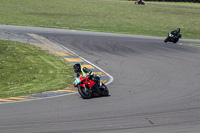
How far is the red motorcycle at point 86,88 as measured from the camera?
45.0 ft

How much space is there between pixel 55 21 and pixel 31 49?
71.9 feet

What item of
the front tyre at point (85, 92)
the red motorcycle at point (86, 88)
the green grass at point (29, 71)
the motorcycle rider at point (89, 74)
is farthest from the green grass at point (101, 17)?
the front tyre at point (85, 92)

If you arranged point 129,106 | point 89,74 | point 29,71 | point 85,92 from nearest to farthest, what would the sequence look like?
1. point 129,106
2. point 85,92
3. point 89,74
4. point 29,71

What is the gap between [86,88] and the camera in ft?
46.0

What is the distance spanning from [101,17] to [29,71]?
34.0 metres

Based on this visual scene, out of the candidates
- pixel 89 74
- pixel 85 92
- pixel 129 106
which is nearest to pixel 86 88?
pixel 85 92

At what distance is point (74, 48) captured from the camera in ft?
85.9

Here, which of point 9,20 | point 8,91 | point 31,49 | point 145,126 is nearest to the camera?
point 145,126

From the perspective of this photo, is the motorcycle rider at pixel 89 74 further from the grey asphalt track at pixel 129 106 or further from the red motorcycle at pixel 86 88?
the grey asphalt track at pixel 129 106

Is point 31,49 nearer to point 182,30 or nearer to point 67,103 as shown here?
point 67,103

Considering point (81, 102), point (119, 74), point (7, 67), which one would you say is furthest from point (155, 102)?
point (7, 67)

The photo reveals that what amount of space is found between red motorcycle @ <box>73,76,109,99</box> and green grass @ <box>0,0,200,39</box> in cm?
2677

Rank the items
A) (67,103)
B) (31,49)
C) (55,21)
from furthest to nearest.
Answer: (55,21), (31,49), (67,103)

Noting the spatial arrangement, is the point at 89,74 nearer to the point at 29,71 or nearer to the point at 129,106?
the point at 129,106
